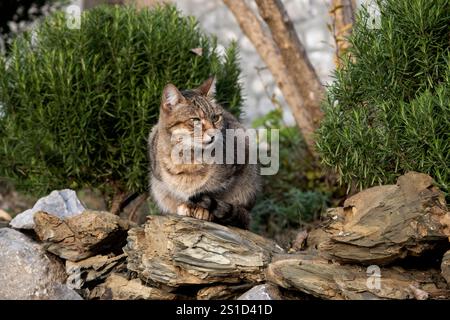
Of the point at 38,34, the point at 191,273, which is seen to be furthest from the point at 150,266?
the point at 38,34

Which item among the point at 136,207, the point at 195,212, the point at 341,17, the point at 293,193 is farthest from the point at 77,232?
the point at 341,17

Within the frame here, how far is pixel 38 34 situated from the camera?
596cm

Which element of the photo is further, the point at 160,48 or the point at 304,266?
the point at 160,48

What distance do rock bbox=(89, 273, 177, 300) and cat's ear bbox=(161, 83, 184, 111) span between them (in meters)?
1.16

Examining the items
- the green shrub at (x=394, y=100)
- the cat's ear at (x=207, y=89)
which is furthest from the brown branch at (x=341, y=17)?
the green shrub at (x=394, y=100)

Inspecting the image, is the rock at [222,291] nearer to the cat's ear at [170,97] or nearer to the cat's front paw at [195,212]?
the cat's front paw at [195,212]

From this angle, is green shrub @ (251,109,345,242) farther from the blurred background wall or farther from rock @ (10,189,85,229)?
the blurred background wall

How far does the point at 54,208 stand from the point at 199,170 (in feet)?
3.58

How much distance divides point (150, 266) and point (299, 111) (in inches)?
118

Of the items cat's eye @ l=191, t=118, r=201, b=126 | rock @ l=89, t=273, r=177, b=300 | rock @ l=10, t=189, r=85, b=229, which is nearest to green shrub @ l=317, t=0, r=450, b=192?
cat's eye @ l=191, t=118, r=201, b=126

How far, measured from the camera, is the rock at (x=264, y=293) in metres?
4.09

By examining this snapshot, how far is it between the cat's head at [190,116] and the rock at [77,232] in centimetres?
71

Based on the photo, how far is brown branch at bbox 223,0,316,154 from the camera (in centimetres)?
692

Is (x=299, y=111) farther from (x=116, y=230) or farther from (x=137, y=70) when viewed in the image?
(x=116, y=230)
